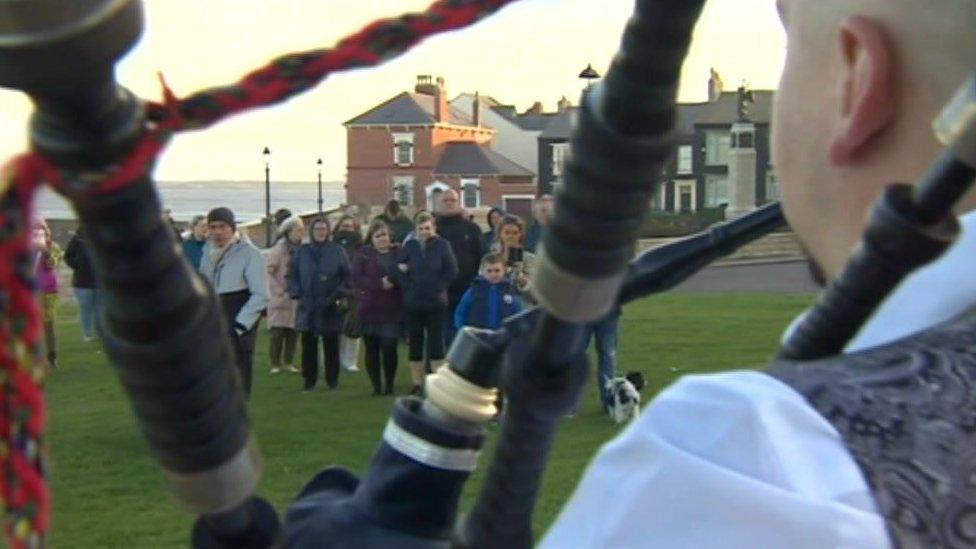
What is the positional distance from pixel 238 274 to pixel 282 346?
400 centimetres

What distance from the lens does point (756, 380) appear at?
110cm

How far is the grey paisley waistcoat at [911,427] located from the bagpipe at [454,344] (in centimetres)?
7

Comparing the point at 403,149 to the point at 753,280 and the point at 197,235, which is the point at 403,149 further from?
the point at 197,235

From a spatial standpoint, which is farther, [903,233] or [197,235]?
[197,235]

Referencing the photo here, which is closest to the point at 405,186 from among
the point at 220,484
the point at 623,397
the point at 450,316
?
the point at 450,316

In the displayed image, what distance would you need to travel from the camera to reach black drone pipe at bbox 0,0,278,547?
72 cm

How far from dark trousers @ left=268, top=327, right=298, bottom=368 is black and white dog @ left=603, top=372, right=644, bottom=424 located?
471 centimetres

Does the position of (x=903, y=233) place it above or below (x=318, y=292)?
above

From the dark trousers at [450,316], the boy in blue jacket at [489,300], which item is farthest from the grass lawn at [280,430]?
the boy in blue jacket at [489,300]

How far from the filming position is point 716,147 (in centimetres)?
7462

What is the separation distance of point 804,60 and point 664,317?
18.5 m

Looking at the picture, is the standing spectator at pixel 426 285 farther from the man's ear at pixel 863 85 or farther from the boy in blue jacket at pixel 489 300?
the man's ear at pixel 863 85

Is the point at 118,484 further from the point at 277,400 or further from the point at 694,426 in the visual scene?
the point at 694,426

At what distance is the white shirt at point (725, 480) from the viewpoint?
1.02 meters
